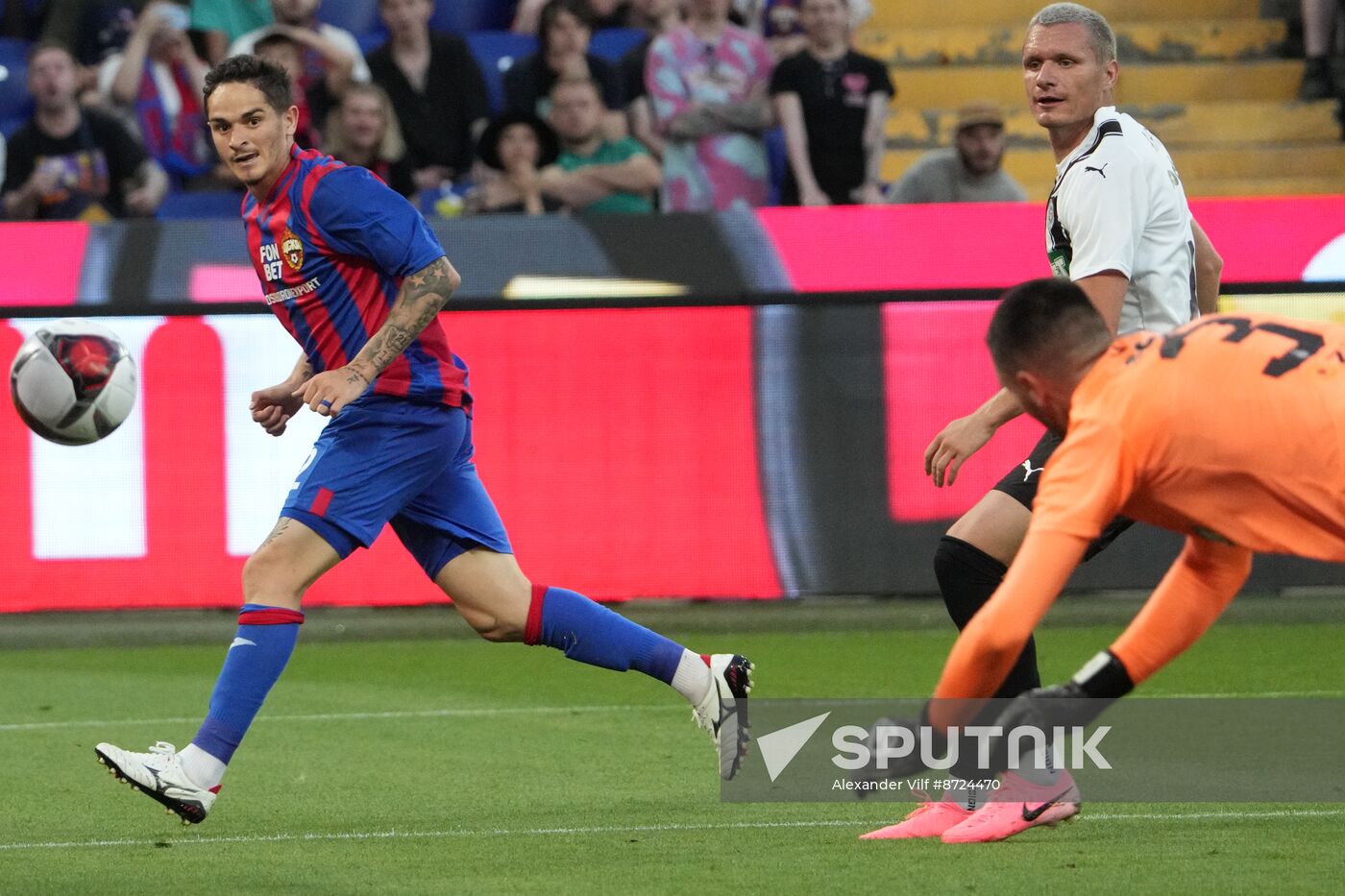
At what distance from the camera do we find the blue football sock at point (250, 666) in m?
5.33

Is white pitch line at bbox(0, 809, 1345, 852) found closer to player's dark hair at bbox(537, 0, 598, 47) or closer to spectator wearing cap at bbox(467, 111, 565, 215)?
spectator wearing cap at bbox(467, 111, 565, 215)

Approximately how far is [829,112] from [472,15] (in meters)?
2.87

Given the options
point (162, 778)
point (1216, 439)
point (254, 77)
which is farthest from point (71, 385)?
point (1216, 439)

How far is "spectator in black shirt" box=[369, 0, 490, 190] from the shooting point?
1253cm

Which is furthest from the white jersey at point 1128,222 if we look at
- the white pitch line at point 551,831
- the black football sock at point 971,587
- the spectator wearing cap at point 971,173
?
the spectator wearing cap at point 971,173

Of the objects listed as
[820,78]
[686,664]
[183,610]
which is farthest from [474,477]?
[820,78]

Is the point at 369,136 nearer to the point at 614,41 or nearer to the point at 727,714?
the point at 614,41

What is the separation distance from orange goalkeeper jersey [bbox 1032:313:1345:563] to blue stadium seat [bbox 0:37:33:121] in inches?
408

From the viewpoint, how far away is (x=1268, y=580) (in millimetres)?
9805

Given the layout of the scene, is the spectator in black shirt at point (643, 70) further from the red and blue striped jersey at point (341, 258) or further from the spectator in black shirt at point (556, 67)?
the red and blue striped jersey at point (341, 258)

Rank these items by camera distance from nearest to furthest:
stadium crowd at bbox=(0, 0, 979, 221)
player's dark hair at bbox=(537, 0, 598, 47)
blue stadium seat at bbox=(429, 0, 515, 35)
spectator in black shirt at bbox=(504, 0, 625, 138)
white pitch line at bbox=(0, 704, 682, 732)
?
white pitch line at bbox=(0, 704, 682, 732) < stadium crowd at bbox=(0, 0, 979, 221) < spectator in black shirt at bbox=(504, 0, 625, 138) < player's dark hair at bbox=(537, 0, 598, 47) < blue stadium seat at bbox=(429, 0, 515, 35)

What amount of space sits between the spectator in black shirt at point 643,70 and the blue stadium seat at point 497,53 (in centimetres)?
67

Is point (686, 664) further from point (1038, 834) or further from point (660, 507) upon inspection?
point (660, 507)

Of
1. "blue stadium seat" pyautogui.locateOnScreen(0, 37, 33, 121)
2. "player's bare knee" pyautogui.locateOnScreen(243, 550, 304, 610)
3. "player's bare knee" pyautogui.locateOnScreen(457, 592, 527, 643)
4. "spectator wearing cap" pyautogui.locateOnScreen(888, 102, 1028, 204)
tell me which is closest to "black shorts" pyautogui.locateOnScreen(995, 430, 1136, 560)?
"player's bare knee" pyautogui.locateOnScreen(457, 592, 527, 643)
